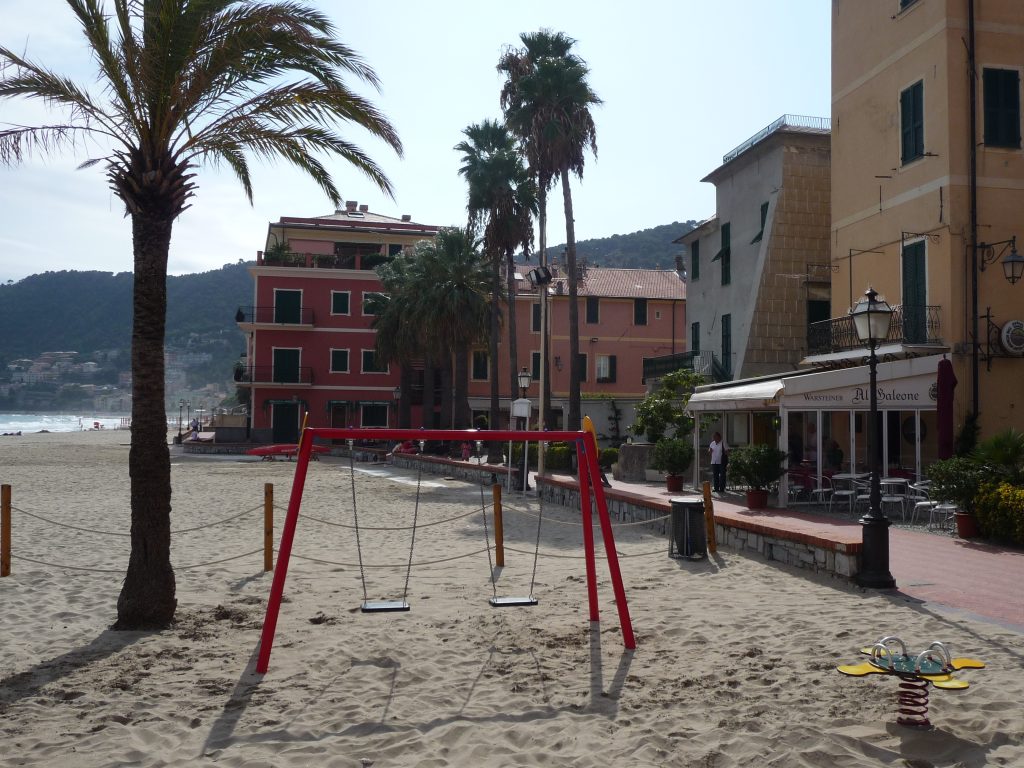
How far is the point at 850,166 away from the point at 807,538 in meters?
14.0

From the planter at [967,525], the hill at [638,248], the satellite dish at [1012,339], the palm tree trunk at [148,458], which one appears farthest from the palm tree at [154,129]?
the hill at [638,248]

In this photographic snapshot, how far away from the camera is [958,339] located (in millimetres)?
17234

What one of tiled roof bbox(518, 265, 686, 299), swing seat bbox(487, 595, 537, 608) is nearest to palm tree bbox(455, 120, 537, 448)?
tiled roof bbox(518, 265, 686, 299)

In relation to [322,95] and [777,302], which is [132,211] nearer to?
[322,95]

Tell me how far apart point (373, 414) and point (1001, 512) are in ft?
A: 145

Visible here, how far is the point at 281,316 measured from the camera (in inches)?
2044

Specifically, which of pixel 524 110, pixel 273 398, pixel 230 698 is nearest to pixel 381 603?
pixel 230 698

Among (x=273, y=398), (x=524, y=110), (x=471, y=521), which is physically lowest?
→ (x=471, y=521)

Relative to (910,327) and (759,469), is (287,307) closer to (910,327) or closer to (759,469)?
(910,327)

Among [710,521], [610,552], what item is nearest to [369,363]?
[710,521]

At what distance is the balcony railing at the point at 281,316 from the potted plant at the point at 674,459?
35.1m

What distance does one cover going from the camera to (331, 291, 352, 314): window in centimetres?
5266

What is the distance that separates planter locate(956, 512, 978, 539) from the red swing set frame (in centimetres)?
689

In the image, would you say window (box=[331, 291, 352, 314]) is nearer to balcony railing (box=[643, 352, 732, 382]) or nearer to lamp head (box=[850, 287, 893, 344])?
balcony railing (box=[643, 352, 732, 382])
